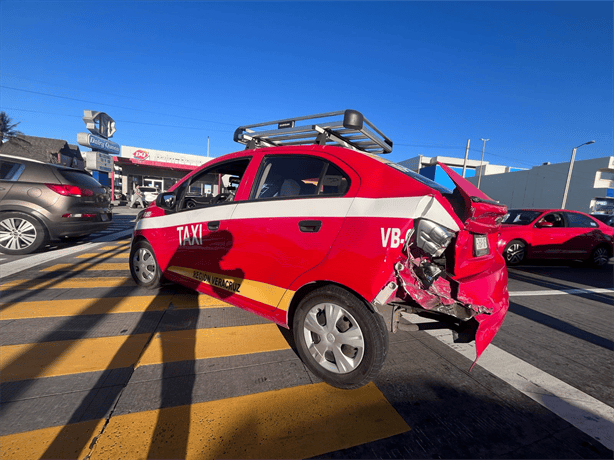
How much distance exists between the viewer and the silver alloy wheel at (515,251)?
22.6ft

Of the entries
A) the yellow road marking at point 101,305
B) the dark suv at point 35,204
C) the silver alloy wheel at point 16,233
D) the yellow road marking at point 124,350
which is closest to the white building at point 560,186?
the yellow road marking at point 124,350

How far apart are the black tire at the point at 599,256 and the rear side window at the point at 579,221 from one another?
654mm

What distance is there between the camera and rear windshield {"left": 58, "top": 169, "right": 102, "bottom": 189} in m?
5.54

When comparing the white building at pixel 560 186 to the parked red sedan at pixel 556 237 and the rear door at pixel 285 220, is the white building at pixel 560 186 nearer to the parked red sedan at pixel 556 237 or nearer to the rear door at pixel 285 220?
the parked red sedan at pixel 556 237

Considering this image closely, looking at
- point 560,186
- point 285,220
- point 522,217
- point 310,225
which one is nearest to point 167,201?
point 285,220

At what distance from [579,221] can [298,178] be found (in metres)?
8.51

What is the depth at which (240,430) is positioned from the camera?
5.46 ft

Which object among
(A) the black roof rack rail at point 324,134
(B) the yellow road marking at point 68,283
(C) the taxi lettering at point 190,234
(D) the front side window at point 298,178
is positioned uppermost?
(A) the black roof rack rail at point 324,134

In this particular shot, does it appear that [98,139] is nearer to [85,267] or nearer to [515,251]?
[85,267]

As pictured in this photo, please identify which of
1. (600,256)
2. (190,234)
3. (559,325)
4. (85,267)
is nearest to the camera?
(190,234)

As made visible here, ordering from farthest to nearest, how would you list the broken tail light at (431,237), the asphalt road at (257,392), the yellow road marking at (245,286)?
the yellow road marking at (245,286) → the broken tail light at (431,237) → the asphalt road at (257,392)

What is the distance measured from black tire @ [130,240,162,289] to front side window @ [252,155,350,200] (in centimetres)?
200

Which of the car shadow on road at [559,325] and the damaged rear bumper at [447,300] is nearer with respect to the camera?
the damaged rear bumper at [447,300]

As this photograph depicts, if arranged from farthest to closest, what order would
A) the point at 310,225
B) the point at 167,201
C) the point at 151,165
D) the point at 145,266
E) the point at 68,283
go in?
the point at 151,165, the point at 68,283, the point at 145,266, the point at 167,201, the point at 310,225
